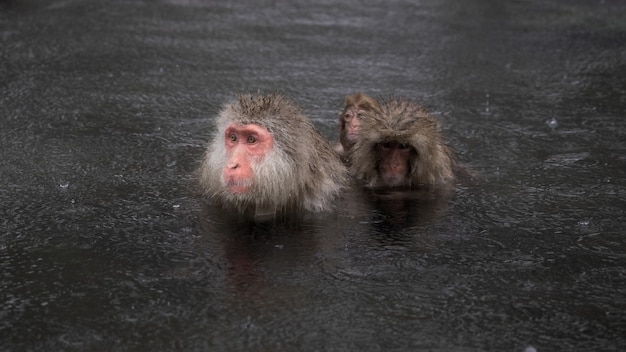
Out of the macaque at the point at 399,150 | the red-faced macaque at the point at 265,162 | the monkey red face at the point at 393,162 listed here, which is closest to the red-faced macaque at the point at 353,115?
the macaque at the point at 399,150

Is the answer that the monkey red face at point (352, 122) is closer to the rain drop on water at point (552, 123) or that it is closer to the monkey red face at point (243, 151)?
the monkey red face at point (243, 151)

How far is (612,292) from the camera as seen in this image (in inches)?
187

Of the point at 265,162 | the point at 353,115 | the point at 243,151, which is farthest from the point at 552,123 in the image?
the point at 243,151

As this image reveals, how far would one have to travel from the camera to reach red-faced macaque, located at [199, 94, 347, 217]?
18.3ft

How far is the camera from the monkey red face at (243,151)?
548 centimetres

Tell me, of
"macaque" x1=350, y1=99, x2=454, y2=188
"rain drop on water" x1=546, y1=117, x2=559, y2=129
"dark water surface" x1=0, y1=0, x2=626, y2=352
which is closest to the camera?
"dark water surface" x1=0, y1=0, x2=626, y2=352

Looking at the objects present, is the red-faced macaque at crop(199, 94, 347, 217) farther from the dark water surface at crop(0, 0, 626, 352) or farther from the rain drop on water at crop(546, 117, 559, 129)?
the rain drop on water at crop(546, 117, 559, 129)

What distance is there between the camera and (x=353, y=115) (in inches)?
272

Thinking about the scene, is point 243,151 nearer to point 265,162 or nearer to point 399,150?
point 265,162

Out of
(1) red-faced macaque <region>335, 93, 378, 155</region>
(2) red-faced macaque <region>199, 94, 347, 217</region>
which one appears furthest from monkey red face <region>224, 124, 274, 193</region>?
(1) red-faced macaque <region>335, 93, 378, 155</region>

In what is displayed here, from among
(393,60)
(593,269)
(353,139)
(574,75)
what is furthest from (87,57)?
(593,269)

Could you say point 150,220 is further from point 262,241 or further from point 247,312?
point 247,312

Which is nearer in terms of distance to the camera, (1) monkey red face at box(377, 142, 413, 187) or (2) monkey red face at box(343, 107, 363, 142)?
(1) monkey red face at box(377, 142, 413, 187)

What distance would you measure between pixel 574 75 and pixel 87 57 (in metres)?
5.10
